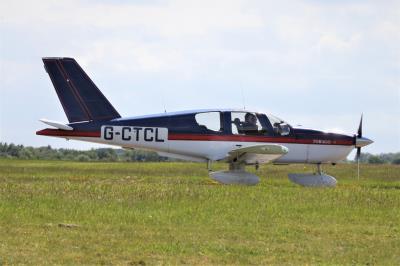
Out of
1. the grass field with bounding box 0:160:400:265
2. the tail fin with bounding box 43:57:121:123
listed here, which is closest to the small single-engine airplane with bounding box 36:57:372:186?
the tail fin with bounding box 43:57:121:123

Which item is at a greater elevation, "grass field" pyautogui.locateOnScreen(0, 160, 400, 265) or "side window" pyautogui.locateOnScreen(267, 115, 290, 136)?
"side window" pyautogui.locateOnScreen(267, 115, 290, 136)

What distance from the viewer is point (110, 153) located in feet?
251

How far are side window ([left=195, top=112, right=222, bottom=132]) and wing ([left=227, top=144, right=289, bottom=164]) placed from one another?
2.69ft

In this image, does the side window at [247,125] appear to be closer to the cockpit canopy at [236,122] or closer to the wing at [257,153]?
the cockpit canopy at [236,122]

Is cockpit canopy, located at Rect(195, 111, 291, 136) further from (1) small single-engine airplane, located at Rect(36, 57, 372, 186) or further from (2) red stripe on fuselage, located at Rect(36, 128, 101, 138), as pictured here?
(2) red stripe on fuselage, located at Rect(36, 128, 101, 138)

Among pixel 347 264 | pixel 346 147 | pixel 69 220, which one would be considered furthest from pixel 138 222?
pixel 346 147

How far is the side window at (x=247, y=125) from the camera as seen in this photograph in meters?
21.2

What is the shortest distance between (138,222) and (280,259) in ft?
10.2

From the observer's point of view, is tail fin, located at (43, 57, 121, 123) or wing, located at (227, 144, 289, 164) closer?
wing, located at (227, 144, 289, 164)

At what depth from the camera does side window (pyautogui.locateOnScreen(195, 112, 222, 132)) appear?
69.6 feet

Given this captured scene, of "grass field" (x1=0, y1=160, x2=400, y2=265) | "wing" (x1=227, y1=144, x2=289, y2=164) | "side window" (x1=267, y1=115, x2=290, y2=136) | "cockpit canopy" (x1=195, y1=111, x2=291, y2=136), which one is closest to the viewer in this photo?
"grass field" (x1=0, y1=160, x2=400, y2=265)

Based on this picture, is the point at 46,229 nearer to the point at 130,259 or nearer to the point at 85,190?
the point at 130,259

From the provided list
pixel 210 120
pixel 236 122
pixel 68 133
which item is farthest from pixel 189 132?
pixel 68 133

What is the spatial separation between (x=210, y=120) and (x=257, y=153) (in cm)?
169
